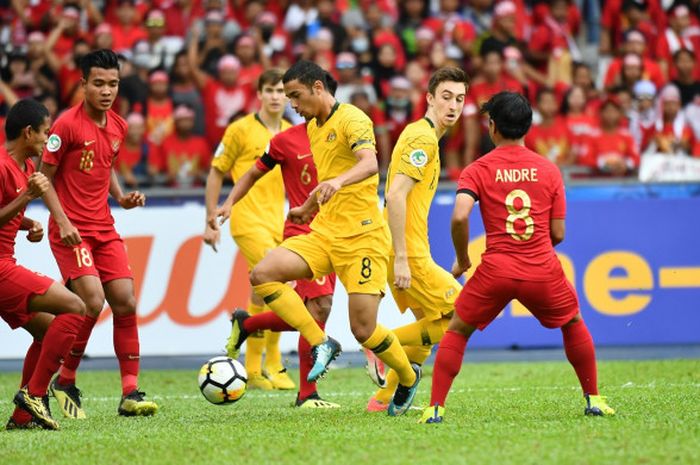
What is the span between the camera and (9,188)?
8.88 metres

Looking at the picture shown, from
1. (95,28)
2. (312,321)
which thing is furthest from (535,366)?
(95,28)

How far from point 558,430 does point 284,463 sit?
1.81m

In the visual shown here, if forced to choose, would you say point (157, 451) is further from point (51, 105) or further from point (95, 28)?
point (95, 28)

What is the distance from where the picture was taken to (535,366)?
13477 millimetres

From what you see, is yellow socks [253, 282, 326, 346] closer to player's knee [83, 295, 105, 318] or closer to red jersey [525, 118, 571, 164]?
player's knee [83, 295, 105, 318]

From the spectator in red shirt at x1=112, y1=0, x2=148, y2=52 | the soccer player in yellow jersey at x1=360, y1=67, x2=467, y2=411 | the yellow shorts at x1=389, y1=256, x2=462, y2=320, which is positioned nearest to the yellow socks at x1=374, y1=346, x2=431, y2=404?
the soccer player in yellow jersey at x1=360, y1=67, x2=467, y2=411

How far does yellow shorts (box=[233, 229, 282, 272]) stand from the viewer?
40.4ft

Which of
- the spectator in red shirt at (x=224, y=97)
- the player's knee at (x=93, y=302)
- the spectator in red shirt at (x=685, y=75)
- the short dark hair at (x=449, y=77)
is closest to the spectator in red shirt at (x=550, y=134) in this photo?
the spectator in red shirt at (x=685, y=75)

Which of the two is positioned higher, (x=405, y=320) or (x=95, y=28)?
(x=95, y=28)

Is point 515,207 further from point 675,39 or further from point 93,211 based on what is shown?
point 675,39

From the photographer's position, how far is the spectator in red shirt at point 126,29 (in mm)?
18969

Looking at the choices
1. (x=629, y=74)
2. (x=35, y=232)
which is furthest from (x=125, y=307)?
(x=629, y=74)

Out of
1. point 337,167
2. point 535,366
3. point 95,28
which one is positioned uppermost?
point 95,28

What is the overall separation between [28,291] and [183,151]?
7.98 meters
